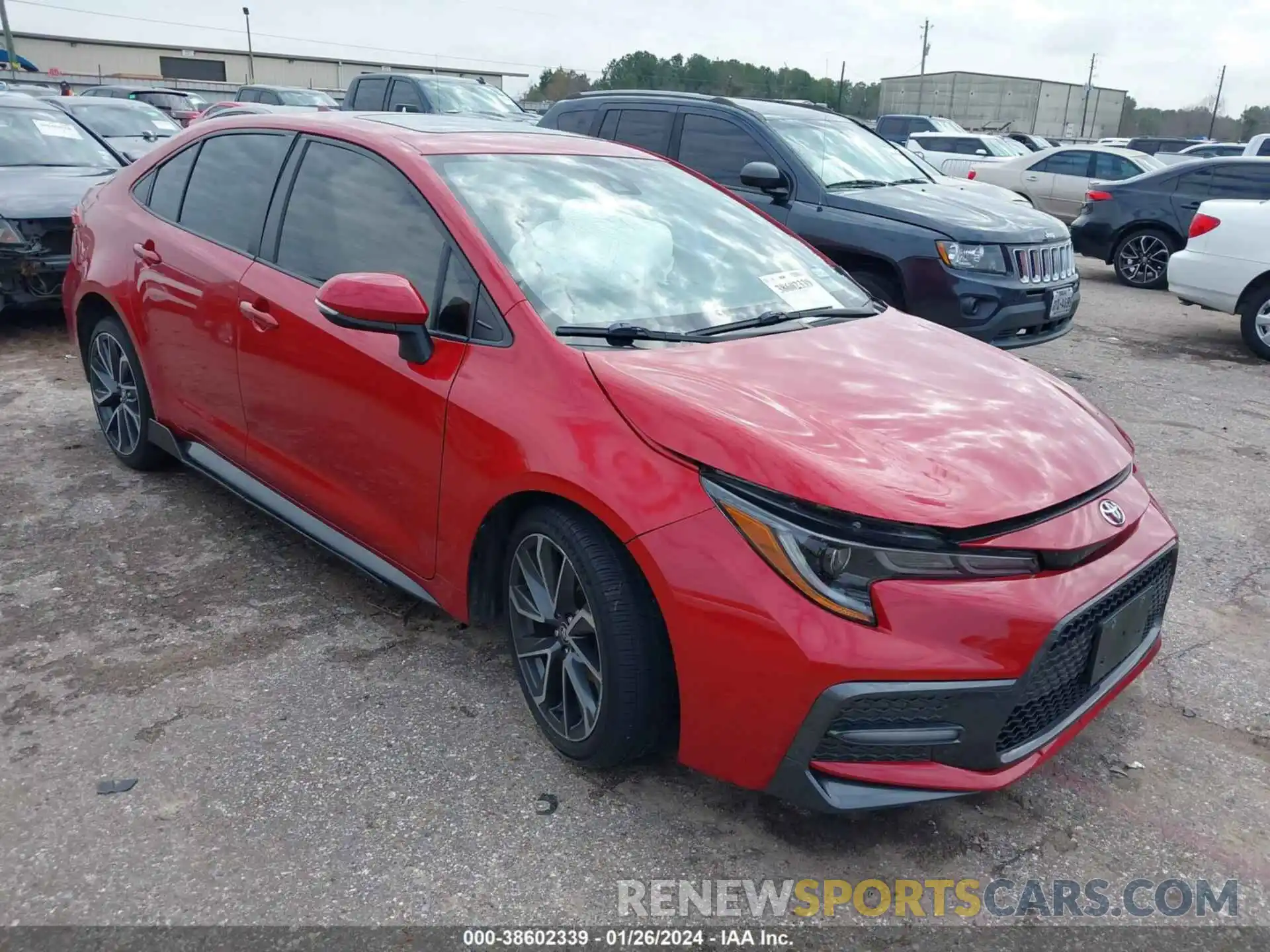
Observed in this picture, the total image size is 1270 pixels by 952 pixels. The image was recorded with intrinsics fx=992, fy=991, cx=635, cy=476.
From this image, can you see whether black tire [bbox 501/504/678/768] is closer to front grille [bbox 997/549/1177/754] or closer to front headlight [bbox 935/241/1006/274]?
front grille [bbox 997/549/1177/754]

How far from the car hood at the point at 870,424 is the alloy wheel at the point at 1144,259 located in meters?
9.68

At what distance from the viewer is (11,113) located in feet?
27.2

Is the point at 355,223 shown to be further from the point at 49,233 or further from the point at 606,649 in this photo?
the point at 49,233

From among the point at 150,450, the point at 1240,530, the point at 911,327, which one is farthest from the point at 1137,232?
the point at 150,450

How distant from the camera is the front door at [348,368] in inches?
115

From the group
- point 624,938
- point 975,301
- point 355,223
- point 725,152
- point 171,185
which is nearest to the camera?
point 624,938

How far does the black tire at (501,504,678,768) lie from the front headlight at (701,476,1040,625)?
37cm

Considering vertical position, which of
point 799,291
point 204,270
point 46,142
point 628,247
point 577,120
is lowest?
point 204,270

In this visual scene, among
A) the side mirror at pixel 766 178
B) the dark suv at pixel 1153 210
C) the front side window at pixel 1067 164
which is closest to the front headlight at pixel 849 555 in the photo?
the side mirror at pixel 766 178

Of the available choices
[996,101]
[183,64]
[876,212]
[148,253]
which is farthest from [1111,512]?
[183,64]

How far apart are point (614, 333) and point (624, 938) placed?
1.50 metres

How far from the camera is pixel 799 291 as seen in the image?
11.0 feet

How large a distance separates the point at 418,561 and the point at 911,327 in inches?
70.3

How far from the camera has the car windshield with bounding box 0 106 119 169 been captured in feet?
26.1
